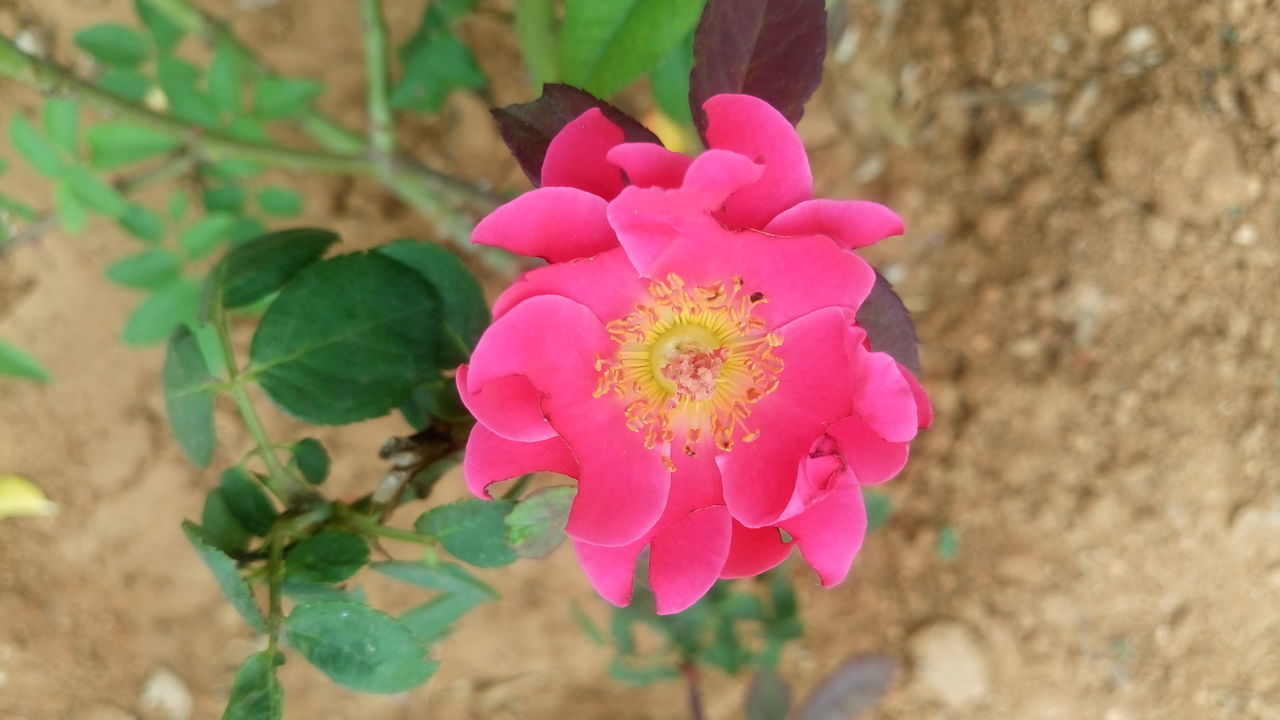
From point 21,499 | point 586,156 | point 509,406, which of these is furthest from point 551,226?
point 21,499

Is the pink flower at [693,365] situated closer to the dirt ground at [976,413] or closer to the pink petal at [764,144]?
the pink petal at [764,144]

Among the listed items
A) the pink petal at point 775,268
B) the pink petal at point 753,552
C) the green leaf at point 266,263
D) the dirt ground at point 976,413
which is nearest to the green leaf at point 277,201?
the dirt ground at point 976,413

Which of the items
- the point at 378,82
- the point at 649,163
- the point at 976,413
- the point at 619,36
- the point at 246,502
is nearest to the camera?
the point at 649,163

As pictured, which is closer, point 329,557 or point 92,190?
point 329,557

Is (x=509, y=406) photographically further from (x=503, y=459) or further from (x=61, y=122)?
(x=61, y=122)

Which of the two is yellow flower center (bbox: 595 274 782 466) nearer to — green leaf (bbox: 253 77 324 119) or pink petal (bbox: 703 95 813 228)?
pink petal (bbox: 703 95 813 228)
